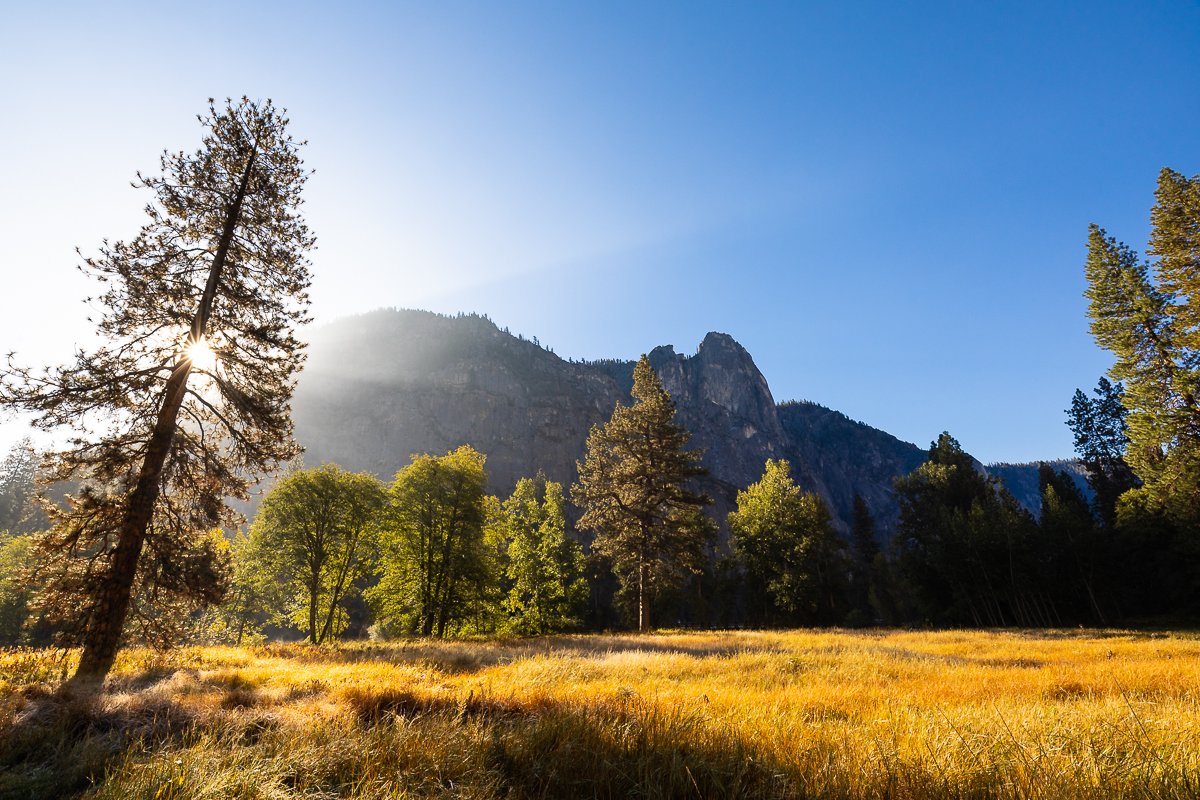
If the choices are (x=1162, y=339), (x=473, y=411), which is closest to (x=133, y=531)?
(x=1162, y=339)

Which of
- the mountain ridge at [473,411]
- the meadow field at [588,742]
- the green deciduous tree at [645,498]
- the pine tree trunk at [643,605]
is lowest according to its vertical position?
the pine tree trunk at [643,605]

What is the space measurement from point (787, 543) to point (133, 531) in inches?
1500

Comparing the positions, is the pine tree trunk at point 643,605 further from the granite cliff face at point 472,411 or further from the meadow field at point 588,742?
the granite cliff face at point 472,411

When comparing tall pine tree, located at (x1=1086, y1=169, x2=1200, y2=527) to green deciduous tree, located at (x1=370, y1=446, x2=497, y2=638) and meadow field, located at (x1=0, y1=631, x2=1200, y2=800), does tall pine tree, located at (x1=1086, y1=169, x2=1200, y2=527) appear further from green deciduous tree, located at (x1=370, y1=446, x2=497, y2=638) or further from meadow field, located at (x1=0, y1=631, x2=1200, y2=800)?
green deciduous tree, located at (x1=370, y1=446, x2=497, y2=638)

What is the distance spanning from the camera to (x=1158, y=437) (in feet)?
68.6

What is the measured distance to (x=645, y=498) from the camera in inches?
1033

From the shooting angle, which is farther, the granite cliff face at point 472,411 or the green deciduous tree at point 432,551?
the granite cliff face at point 472,411

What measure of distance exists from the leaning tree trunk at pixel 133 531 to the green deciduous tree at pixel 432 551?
738 inches

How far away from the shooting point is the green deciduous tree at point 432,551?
93.5ft

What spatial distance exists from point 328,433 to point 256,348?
15704cm

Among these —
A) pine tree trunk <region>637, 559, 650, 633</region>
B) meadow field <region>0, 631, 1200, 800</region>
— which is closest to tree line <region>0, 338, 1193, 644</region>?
pine tree trunk <region>637, 559, 650, 633</region>

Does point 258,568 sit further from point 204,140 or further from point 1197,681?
point 1197,681

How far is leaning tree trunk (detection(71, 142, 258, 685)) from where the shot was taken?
9172 mm

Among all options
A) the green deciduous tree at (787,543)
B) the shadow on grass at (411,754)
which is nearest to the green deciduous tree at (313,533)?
the shadow on grass at (411,754)
